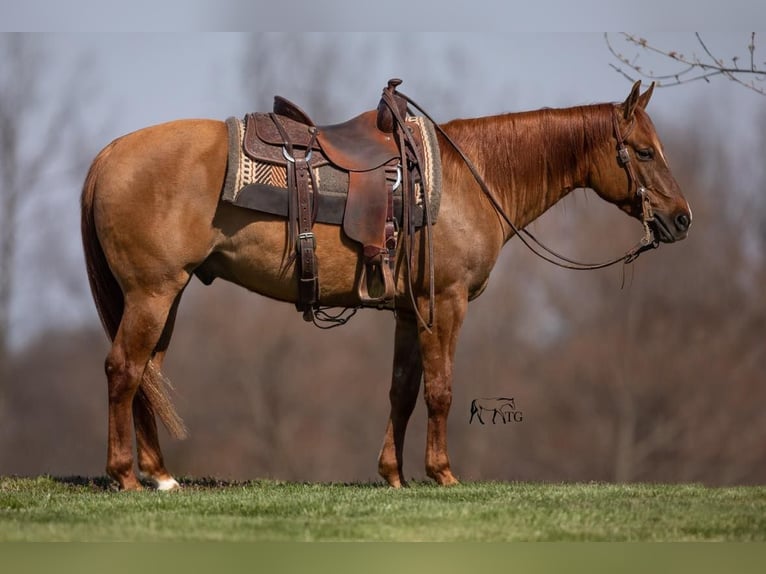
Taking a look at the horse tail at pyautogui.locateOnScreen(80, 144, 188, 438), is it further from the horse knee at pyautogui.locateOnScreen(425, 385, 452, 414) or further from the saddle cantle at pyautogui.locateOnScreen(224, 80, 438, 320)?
the horse knee at pyautogui.locateOnScreen(425, 385, 452, 414)

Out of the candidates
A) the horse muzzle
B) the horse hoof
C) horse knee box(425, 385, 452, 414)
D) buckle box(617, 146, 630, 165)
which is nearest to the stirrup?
horse knee box(425, 385, 452, 414)

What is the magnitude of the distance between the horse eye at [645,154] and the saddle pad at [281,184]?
1.53 metres

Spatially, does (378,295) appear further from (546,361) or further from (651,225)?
(546,361)

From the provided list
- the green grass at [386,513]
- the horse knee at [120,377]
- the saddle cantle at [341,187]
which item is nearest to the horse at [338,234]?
the horse knee at [120,377]

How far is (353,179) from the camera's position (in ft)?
24.8

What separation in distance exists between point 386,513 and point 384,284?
1.83 m

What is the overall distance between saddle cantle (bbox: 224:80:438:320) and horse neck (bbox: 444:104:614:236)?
0.53 metres

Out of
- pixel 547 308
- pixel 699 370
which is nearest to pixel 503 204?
pixel 547 308

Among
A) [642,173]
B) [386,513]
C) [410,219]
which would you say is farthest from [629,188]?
[386,513]

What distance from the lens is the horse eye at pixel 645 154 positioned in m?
8.14

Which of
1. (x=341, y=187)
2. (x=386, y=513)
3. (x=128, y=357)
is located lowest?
(x=386, y=513)

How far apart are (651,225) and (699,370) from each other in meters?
17.7

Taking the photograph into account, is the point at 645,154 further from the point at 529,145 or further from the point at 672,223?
the point at 529,145

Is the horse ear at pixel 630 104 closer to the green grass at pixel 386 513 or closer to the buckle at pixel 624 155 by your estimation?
the buckle at pixel 624 155
